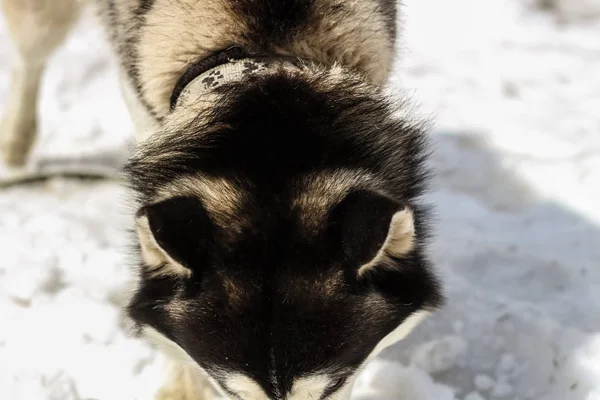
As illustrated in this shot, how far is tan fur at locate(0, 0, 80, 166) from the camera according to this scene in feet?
11.9

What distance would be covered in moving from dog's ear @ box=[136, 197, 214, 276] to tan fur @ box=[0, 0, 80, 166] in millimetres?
2345

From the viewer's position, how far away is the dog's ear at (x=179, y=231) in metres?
1.68

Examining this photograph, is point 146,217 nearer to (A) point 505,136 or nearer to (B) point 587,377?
(B) point 587,377

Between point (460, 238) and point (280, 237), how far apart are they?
1.84 metres

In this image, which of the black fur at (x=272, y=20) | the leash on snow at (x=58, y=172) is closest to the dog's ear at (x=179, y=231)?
the black fur at (x=272, y=20)

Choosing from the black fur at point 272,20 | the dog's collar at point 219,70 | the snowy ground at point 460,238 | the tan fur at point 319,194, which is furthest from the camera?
the snowy ground at point 460,238

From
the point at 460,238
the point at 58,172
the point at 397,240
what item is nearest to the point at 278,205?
the point at 397,240

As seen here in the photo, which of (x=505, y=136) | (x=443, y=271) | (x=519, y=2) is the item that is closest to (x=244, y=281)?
(x=443, y=271)

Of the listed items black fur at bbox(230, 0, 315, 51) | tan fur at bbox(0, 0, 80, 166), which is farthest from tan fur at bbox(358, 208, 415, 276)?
tan fur at bbox(0, 0, 80, 166)

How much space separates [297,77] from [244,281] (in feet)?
2.09

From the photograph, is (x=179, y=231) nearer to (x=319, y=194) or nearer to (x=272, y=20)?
(x=319, y=194)

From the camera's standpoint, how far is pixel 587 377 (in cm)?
238

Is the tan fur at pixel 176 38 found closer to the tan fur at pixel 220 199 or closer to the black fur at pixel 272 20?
the black fur at pixel 272 20

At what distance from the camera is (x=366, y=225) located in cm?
164
